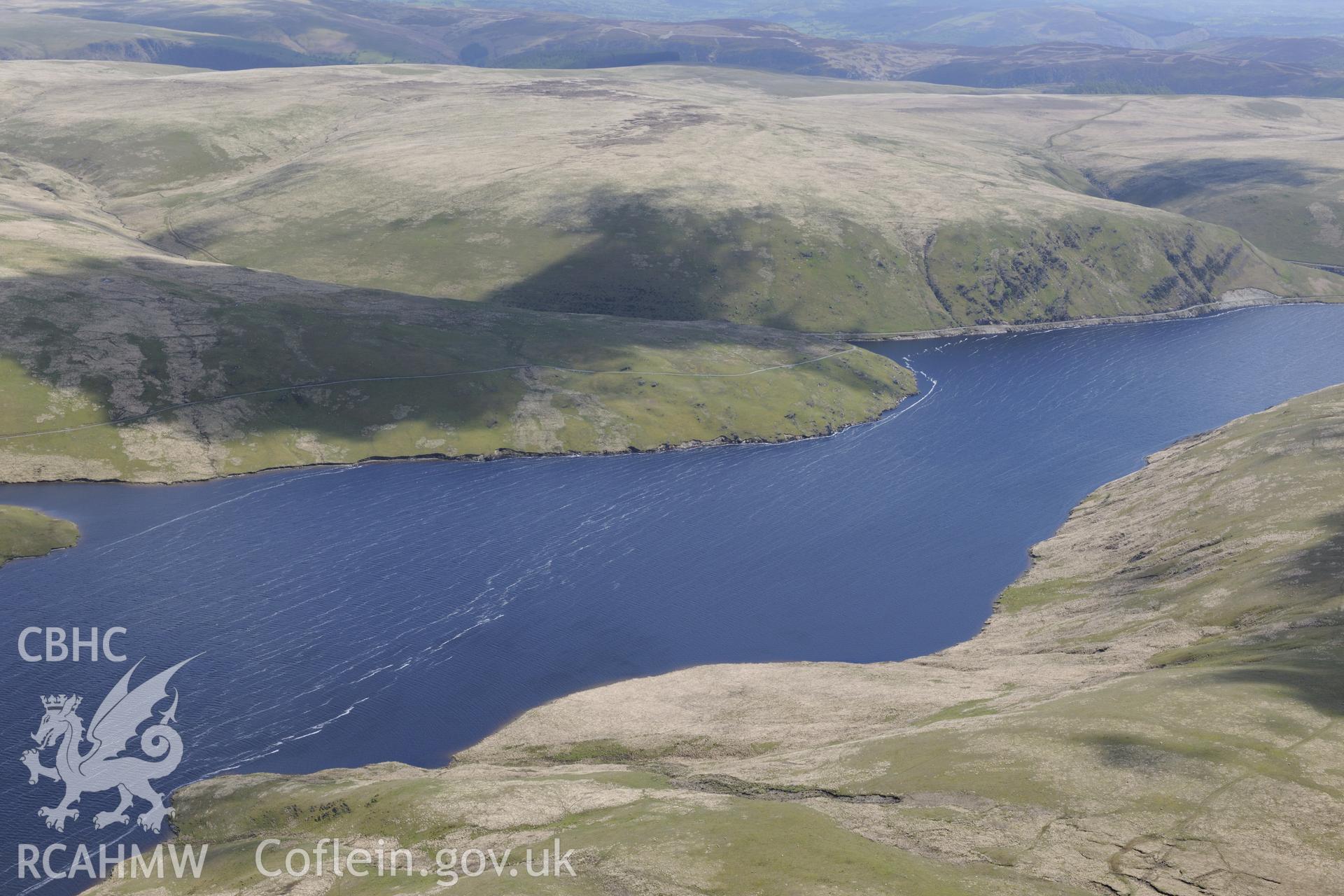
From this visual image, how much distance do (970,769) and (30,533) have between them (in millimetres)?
142822

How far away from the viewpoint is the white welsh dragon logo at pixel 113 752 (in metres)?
105

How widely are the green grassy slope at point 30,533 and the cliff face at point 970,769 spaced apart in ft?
244

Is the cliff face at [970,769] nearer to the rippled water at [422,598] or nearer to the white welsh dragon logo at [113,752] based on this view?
the white welsh dragon logo at [113,752]

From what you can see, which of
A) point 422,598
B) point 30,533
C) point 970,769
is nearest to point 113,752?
point 422,598

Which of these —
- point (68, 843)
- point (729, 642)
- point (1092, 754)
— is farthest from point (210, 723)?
point (1092, 754)

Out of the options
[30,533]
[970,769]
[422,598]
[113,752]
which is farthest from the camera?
[30,533]

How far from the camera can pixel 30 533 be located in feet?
531

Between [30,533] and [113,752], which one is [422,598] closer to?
[113,752]

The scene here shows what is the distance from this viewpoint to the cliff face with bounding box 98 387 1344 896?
7881 cm

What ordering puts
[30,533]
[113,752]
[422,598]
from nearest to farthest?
[113,752], [422,598], [30,533]

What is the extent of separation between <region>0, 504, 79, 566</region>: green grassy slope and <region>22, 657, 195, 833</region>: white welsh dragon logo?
4218cm

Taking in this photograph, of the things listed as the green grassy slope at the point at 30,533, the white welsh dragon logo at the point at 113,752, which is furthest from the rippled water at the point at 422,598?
the green grassy slope at the point at 30,533

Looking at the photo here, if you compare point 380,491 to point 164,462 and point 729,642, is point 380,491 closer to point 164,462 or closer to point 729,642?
point 164,462

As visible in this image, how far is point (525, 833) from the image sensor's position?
9144 cm
